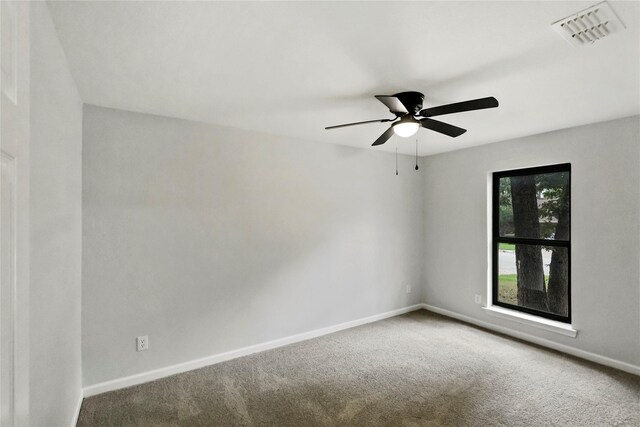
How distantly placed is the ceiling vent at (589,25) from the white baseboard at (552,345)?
2.97 meters

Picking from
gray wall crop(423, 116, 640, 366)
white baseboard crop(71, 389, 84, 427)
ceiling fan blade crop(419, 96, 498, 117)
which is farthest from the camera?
gray wall crop(423, 116, 640, 366)

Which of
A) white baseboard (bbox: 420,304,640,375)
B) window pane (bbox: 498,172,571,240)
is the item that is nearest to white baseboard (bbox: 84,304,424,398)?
white baseboard (bbox: 420,304,640,375)

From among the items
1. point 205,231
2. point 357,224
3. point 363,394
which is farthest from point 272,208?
point 363,394

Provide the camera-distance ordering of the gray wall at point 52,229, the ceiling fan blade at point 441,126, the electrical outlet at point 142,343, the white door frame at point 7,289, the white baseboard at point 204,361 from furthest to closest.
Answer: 1. the electrical outlet at point 142,343
2. the white baseboard at point 204,361
3. the ceiling fan blade at point 441,126
4. the gray wall at point 52,229
5. the white door frame at point 7,289

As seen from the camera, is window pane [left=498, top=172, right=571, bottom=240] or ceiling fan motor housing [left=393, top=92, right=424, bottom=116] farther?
window pane [left=498, top=172, right=571, bottom=240]

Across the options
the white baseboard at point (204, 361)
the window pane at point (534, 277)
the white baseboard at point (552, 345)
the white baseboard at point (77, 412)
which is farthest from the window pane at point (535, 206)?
the white baseboard at point (77, 412)

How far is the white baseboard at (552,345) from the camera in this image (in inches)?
118

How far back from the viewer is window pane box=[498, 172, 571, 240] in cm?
359

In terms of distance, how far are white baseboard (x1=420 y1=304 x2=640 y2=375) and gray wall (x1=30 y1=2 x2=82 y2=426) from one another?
422cm

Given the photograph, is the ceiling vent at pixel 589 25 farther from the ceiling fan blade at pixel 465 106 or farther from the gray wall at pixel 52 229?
the gray wall at pixel 52 229

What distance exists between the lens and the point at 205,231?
3.11m

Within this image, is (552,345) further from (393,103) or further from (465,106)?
(393,103)

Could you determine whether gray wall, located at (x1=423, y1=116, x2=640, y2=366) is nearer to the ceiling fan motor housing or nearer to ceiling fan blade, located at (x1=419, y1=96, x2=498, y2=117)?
ceiling fan blade, located at (x1=419, y1=96, x2=498, y2=117)

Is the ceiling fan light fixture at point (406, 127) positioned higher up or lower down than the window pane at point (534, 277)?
higher up
